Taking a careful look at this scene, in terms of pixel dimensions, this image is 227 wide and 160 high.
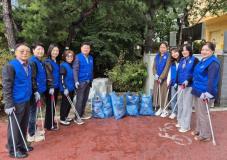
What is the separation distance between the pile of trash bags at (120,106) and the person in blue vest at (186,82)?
109 cm

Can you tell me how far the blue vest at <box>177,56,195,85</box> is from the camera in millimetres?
5891

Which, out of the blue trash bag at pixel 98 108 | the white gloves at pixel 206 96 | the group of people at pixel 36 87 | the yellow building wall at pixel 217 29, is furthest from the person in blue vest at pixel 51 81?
the yellow building wall at pixel 217 29

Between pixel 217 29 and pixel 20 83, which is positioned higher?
pixel 217 29

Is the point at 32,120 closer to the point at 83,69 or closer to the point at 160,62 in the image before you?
the point at 83,69

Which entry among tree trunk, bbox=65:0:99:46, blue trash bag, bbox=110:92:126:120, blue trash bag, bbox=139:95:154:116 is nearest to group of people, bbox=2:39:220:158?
blue trash bag, bbox=139:95:154:116

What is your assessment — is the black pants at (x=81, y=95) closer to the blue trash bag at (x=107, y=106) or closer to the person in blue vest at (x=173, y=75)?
the blue trash bag at (x=107, y=106)

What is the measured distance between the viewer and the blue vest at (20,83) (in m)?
4.55

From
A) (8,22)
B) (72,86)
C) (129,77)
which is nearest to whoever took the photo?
(72,86)

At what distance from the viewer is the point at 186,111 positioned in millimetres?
5969

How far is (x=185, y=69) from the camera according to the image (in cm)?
598

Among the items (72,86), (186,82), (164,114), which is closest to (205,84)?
(186,82)

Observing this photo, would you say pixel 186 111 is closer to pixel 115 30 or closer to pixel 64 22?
pixel 64 22

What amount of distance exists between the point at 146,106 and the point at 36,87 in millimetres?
2757

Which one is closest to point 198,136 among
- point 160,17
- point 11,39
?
point 11,39
